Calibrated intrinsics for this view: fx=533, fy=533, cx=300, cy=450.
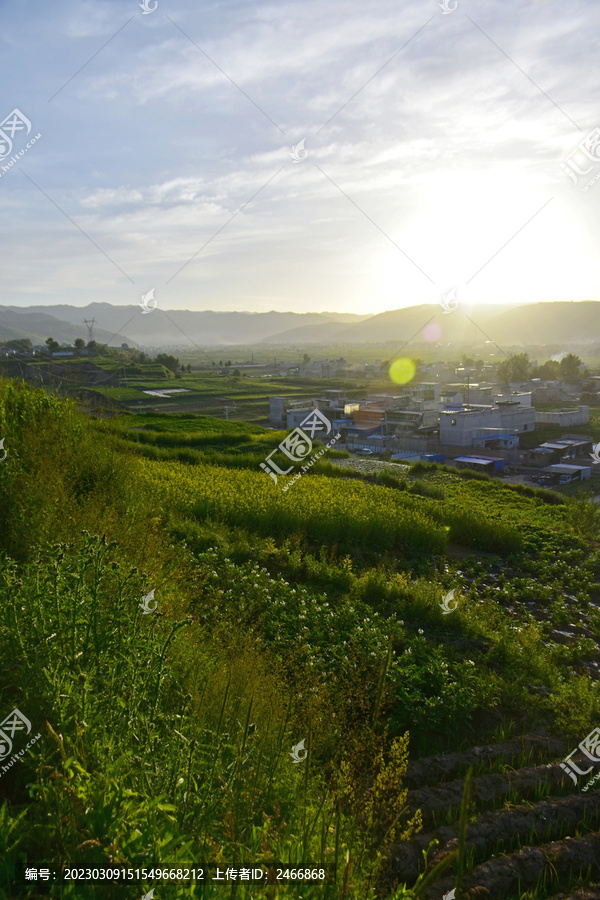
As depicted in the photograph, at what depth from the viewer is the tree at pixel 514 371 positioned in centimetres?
6744

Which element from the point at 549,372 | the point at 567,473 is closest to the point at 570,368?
the point at 549,372

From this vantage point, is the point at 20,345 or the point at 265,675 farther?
the point at 20,345

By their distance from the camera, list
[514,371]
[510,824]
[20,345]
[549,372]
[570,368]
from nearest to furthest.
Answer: [510,824], [20,345], [570,368], [514,371], [549,372]

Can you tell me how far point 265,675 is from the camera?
4.05 metres

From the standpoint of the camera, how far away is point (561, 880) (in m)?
3.22

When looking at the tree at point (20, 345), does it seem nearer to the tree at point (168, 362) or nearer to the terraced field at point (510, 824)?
the tree at point (168, 362)

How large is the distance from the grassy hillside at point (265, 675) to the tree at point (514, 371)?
200ft

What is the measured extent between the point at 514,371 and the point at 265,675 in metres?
70.6

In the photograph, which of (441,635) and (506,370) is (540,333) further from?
(441,635)

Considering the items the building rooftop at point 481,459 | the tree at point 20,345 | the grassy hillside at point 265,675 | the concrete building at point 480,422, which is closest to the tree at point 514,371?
the concrete building at point 480,422

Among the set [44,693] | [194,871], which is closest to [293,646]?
[44,693]

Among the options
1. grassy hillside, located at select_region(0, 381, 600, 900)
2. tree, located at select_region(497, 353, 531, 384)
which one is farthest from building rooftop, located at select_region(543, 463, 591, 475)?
tree, located at select_region(497, 353, 531, 384)

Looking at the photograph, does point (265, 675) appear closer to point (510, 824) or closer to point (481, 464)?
point (510, 824)

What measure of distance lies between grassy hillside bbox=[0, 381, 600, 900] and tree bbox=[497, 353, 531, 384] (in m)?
60.9
